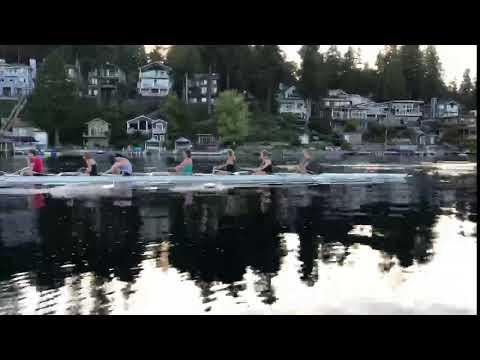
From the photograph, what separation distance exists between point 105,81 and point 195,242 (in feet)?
341

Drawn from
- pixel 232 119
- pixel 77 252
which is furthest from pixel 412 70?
pixel 77 252

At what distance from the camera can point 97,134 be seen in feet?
294

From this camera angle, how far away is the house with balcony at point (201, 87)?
106875mm

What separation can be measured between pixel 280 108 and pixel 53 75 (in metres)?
49.5

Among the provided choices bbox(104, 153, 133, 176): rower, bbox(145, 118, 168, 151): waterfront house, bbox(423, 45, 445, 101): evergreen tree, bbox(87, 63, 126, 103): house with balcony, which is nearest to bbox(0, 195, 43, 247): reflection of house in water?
bbox(104, 153, 133, 176): rower

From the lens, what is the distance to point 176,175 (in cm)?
2558

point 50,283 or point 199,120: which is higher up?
point 199,120

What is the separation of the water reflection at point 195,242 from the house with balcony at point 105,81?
302ft

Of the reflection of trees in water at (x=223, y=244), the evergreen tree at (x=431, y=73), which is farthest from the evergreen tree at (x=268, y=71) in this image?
the reflection of trees in water at (x=223, y=244)

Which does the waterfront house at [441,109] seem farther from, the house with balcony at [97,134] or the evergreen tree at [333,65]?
the house with balcony at [97,134]

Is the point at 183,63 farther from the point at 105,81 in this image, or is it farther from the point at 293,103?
the point at 293,103

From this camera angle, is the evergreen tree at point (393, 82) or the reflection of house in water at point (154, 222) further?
the evergreen tree at point (393, 82)
